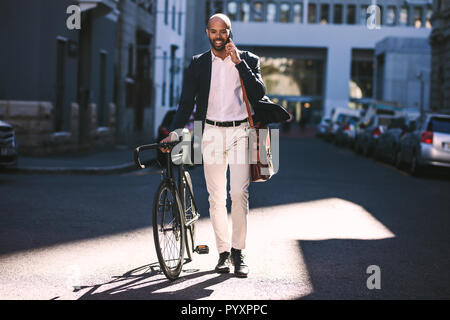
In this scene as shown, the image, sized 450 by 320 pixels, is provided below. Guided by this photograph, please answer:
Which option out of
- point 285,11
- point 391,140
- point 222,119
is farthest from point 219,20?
point 285,11

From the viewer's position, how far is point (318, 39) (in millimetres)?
73688

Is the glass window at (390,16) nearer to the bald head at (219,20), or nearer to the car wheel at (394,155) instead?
the car wheel at (394,155)

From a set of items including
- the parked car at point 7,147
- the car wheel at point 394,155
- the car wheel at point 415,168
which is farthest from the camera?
the car wheel at point 394,155

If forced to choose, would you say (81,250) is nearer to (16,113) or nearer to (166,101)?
(16,113)

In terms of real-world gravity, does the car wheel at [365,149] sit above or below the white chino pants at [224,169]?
below

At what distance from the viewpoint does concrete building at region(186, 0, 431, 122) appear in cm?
7312

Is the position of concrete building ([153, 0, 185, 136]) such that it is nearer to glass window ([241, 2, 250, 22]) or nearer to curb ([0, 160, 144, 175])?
curb ([0, 160, 144, 175])

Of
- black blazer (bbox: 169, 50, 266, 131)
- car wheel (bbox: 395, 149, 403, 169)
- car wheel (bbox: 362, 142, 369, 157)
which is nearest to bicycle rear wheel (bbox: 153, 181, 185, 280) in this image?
black blazer (bbox: 169, 50, 266, 131)

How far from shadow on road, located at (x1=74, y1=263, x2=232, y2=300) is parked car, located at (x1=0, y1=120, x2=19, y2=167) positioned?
7.41 meters

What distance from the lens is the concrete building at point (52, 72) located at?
62.3ft

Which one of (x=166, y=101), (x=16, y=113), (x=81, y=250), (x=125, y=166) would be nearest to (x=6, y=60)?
(x=16, y=113)

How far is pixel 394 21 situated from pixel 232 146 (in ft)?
234

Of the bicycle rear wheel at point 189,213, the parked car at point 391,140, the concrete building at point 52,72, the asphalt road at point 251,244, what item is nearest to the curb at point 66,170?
the asphalt road at point 251,244

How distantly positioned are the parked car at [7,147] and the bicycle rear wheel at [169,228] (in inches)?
304
